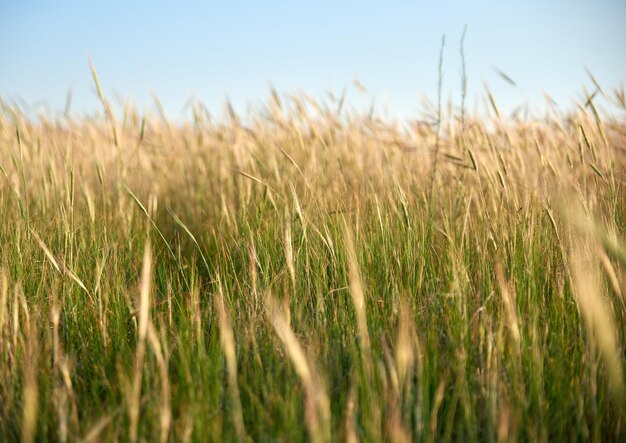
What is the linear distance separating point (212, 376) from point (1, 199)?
5.08ft

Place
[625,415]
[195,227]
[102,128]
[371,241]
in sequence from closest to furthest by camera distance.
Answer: [625,415] < [371,241] < [195,227] < [102,128]

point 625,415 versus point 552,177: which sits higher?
point 552,177

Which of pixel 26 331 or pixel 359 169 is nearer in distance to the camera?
pixel 26 331

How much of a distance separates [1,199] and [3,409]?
1.34 metres

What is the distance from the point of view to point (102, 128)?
4777 mm

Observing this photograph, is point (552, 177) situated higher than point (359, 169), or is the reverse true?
point (359, 169)

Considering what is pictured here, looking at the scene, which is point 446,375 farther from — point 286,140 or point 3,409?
point 286,140

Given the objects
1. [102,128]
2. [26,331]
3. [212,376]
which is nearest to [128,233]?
[26,331]

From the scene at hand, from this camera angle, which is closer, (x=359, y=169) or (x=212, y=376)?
(x=212, y=376)

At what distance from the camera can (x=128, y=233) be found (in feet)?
6.98

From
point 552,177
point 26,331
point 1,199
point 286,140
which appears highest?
point 286,140

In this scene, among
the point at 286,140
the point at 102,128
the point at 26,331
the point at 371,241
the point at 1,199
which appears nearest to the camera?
the point at 26,331

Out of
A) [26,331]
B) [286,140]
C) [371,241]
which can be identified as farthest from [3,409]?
[286,140]

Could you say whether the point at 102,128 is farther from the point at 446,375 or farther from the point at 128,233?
the point at 446,375
